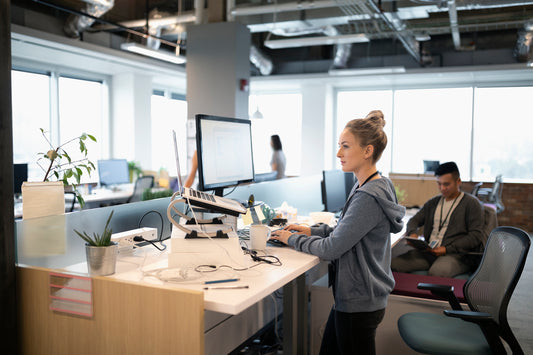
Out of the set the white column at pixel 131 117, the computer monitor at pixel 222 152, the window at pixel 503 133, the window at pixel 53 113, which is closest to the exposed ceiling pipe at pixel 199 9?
the window at pixel 53 113

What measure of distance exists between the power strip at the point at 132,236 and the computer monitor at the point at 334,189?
1.49 m

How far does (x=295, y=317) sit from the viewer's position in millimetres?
2467

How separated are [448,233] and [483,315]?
5.16 feet

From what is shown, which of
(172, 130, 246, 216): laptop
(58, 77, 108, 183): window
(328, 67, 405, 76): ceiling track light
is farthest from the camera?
(58, 77, 108, 183): window

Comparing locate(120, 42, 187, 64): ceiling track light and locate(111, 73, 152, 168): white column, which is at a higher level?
locate(120, 42, 187, 64): ceiling track light

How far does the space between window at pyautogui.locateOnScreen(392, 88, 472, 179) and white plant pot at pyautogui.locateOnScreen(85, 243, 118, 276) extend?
894cm

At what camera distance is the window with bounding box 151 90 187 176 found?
422 inches

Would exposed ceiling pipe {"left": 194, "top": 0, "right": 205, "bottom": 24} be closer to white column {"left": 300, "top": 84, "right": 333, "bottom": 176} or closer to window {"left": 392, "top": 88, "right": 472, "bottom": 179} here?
white column {"left": 300, "top": 84, "right": 333, "bottom": 176}

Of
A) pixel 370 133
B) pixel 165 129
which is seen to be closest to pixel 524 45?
pixel 370 133

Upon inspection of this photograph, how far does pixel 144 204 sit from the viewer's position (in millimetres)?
2396

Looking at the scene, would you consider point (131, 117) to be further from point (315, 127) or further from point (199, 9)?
point (315, 127)

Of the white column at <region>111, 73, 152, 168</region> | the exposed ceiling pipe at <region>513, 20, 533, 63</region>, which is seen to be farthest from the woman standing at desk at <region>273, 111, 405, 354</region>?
the white column at <region>111, 73, 152, 168</region>

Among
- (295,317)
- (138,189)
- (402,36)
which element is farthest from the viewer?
(402,36)

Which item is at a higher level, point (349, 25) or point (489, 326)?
point (349, 25)
